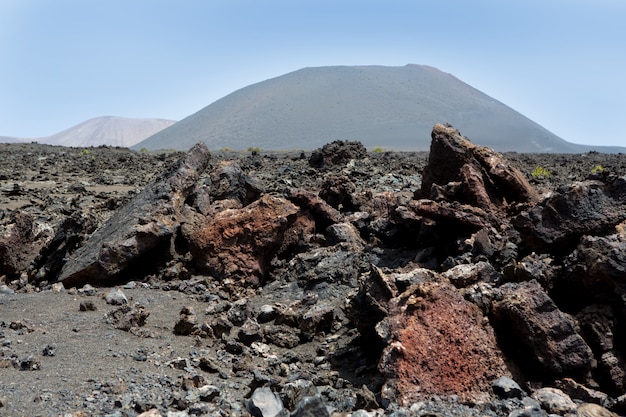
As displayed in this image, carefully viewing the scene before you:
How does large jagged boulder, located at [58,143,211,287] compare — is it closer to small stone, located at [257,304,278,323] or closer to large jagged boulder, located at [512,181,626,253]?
small stone, located at [257,304,278,323]

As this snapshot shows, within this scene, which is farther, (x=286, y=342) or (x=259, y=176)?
(x=259, y=176)

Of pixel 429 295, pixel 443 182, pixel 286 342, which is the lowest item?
pixel 286 342

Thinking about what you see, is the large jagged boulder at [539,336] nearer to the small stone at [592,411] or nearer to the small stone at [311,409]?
the small stone at [592,411]

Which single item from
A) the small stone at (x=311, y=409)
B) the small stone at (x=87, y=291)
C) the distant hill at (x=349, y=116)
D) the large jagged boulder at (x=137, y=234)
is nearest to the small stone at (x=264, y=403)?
the small stone at (x=311, y=409)

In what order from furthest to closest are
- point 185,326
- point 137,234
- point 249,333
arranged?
point 137,234
point 185,326
point 249,333

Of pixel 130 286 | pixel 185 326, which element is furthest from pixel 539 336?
pixel 130 286

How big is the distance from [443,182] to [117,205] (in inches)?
264

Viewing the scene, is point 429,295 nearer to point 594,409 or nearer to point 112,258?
point 594,409

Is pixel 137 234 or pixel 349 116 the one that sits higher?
pixel 349 116

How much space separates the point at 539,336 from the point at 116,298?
4.33 metres

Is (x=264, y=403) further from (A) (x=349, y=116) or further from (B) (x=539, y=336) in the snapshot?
(A) (x=349, y=116)

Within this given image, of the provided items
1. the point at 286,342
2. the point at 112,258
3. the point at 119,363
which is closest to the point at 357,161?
the point at 112,258

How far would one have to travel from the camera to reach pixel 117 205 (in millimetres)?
13070

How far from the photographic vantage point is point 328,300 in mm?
7461
